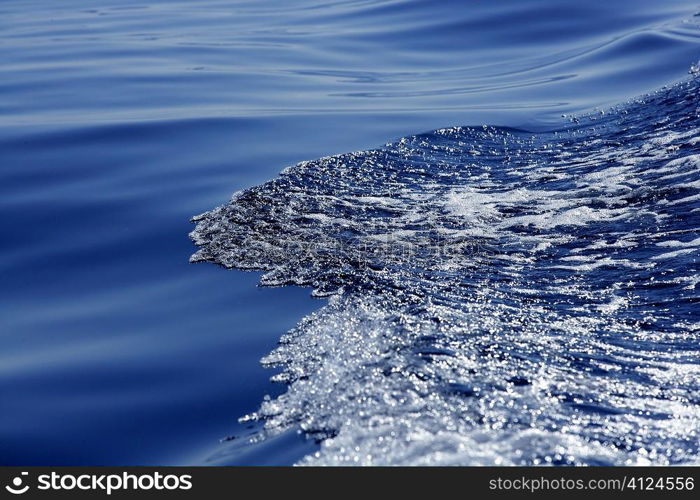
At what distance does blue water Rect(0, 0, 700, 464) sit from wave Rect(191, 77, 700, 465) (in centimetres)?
3

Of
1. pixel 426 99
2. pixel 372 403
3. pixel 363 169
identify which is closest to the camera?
pixel 372 403

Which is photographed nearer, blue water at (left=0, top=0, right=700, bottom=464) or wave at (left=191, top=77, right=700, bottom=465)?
wave at (left=191, top=77, right=700, bottom=465)

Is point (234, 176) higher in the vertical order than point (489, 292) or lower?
higher

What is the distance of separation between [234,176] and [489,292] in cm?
293

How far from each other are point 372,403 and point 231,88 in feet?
23.5

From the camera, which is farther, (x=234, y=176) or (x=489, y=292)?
(x=234, y=176)

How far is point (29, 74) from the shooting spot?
10.7 meters

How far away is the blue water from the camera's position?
3.77 m

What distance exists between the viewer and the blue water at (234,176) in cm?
377

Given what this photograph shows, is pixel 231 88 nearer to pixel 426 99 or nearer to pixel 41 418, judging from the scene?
pixel 426 99

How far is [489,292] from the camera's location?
4.75 meters

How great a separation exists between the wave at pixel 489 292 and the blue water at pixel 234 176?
0.09ft

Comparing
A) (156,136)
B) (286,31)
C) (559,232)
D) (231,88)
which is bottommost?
(559,232)

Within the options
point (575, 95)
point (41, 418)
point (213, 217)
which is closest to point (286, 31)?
point (575, 95)
